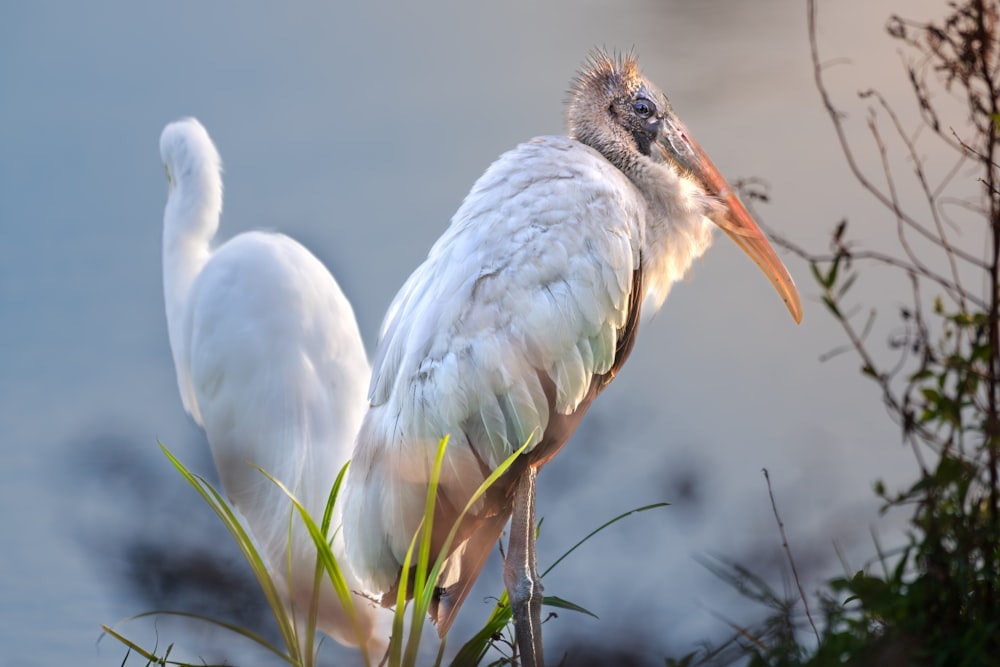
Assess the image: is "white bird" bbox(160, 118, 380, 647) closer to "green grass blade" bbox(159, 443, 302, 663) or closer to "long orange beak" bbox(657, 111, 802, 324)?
"green grass blade" bbox(159, 443, 302, 663)

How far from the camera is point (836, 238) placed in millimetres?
1921

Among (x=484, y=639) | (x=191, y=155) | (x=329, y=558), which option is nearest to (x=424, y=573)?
(x=329, y=558)

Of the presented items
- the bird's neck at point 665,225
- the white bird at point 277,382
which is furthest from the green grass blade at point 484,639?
the bird's neck at point 665,225

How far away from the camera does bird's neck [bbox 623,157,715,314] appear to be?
9.88ft

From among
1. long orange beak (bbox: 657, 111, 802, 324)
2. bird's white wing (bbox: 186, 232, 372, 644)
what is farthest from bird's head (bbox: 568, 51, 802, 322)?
bird's white wing (bbox: 186, 232, 372, 644)

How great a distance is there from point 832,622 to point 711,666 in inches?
12.5

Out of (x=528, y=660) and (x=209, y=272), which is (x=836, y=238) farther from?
(x=209, y=272)

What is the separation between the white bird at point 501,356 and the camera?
2.55 metres

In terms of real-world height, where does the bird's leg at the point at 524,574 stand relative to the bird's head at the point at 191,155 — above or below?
below

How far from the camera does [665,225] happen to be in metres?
3.02

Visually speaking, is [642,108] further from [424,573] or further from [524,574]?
[424,573]

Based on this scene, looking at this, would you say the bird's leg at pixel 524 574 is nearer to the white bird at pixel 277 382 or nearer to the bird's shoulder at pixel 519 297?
the bird's shoulder at pixel 519 297

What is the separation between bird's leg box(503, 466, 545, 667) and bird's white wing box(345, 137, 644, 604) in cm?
11

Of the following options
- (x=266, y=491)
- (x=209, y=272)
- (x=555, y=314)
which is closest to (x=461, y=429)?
(x=555, y=314)
